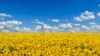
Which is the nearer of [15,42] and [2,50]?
[2,50]

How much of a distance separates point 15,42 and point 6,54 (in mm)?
3654

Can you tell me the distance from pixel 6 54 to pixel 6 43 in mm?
3079

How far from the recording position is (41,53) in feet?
47.0

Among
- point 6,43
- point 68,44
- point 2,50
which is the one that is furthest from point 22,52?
point 68,44

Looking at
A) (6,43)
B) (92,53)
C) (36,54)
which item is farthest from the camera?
(6,43)

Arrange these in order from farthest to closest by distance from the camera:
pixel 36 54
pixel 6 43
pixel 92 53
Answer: pixel 6 43
pixel 92 53
pixel 36 54

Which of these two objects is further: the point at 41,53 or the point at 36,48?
the point at 36,48

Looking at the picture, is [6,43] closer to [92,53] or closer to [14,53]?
[14,53]

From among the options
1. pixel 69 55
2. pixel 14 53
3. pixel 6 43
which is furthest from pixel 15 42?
pixel 69 55

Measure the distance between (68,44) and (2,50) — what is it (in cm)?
415

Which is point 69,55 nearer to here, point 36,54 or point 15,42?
point 36,54

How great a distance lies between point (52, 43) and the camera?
695 inches

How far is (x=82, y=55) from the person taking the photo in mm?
14328

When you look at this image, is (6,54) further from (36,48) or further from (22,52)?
(36,48)
